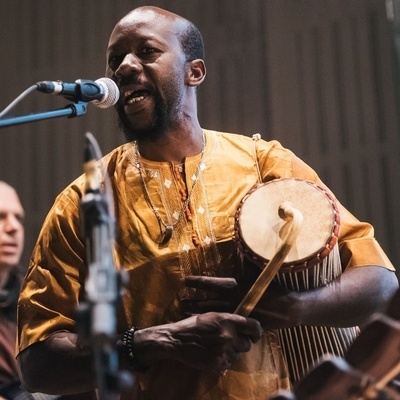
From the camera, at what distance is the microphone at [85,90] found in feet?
9.01

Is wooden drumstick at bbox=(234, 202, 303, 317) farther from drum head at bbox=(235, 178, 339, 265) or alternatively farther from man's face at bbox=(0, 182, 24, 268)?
man's face at bbox=(0, 182, 24, 268)

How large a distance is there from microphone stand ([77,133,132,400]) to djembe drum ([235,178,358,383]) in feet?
3.04

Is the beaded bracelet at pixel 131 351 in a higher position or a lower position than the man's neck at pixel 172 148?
lower

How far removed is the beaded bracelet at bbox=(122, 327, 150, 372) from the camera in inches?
117

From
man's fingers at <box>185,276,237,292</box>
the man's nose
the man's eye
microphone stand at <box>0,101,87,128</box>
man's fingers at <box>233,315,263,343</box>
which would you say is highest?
the man's eye

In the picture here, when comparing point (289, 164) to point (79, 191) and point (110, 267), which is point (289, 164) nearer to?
point (79, 191)

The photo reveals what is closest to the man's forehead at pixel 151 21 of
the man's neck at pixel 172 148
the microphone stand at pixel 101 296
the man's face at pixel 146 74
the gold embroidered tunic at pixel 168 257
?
the man's face at pixel 146 74

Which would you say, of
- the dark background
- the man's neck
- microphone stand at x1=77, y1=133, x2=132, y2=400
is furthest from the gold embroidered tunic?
the dark background

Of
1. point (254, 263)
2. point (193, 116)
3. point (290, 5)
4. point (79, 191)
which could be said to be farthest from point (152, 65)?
point (290, 5)

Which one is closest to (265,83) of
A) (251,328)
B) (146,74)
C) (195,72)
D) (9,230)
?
(9,230)

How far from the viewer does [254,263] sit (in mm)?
3035

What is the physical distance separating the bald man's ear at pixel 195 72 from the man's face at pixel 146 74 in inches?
3.5

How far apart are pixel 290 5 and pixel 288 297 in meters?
3.41

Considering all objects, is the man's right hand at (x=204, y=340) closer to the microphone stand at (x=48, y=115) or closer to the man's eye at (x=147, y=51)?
the microphone stand at (x=48, y=115)
